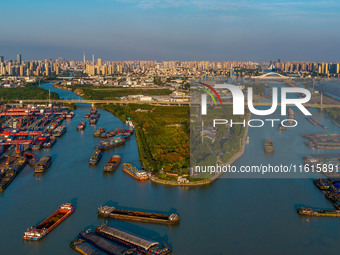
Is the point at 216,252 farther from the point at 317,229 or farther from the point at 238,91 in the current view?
the point at 238,91

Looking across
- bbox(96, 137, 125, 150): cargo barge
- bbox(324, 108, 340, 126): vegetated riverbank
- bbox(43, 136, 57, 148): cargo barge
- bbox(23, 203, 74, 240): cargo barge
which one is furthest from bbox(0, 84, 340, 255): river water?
bbox(324, 108, 340, 126): vegetated riverbank

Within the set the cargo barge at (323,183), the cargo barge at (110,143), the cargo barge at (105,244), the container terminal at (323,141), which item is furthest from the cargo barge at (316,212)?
the cargo barge at (110,143)

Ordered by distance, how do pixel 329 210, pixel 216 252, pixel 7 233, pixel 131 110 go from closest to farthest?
pixel 216 252
pixel 7 233
pixel 329 210
pixel 131 110

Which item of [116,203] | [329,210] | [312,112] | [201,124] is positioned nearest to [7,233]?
[116,203]

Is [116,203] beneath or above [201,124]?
beneath

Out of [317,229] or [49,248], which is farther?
[317,229]

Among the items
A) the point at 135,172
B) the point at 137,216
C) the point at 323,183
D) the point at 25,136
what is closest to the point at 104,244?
the point at 137,216
